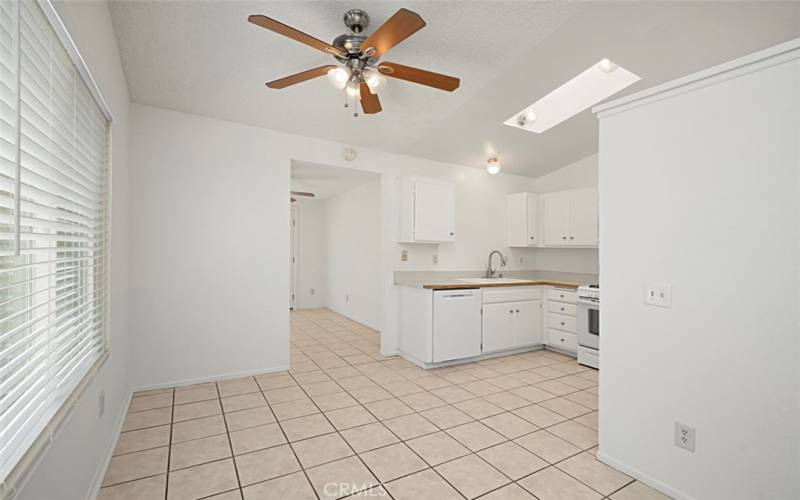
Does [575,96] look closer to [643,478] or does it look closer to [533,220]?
[533,220]

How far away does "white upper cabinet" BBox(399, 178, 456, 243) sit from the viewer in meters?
4.27

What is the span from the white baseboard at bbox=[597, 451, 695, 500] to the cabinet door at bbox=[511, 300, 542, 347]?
2.27m

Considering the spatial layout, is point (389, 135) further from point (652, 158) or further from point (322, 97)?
point (652, 158)

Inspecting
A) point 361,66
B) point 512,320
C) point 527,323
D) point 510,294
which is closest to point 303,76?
point 361,66

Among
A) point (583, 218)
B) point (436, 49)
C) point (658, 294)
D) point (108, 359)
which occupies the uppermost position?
point (436, 49)

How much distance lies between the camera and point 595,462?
2.16 m

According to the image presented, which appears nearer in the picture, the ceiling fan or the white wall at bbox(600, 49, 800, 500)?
the white wall at bbox(600, 49, 800, 500)

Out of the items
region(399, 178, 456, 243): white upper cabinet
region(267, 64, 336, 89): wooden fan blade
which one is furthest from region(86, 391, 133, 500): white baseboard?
region(399, 178, 456, 243): white upper cabinet

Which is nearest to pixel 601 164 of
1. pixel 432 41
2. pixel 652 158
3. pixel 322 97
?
pixel 652 158

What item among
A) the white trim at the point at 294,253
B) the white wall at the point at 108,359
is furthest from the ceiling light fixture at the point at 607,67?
the white trim at the point at 294,253

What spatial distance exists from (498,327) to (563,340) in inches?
33.9

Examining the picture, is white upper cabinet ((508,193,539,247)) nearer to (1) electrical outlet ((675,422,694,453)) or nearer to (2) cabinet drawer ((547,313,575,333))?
(2) cabinet drawer ((547,313,575,333))

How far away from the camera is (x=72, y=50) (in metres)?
1.49

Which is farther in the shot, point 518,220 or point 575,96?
point 518,220
